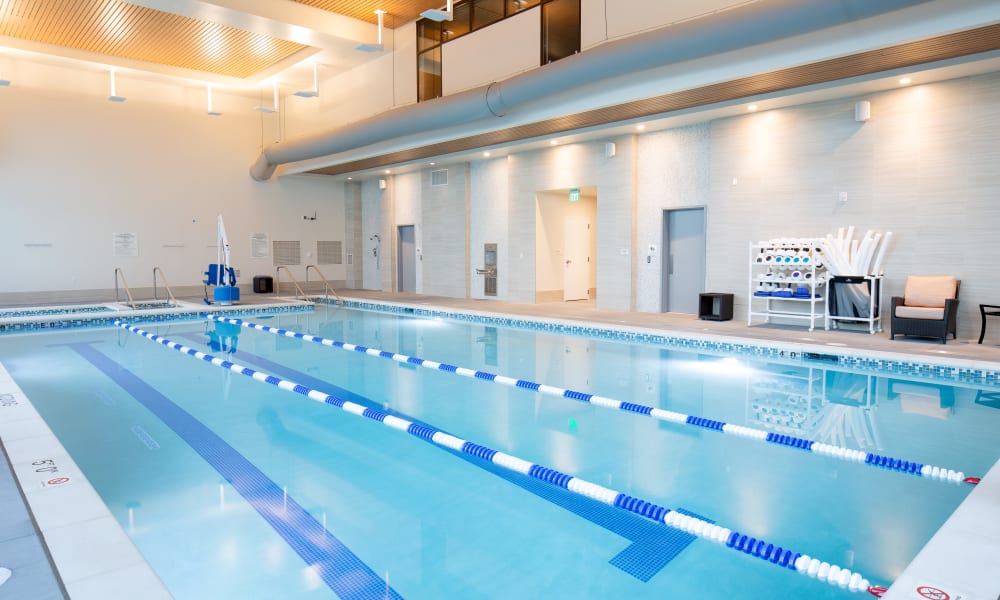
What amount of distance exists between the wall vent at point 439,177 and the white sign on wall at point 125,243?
6.81 m

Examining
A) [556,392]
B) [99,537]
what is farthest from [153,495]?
[556,392]

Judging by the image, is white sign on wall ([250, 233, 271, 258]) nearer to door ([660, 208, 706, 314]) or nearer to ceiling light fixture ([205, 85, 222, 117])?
ceiling light fixture ([205, 85, 222, 117])

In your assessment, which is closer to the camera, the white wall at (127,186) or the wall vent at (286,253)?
the white wall at (127,186)

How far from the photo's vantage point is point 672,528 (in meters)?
2.86

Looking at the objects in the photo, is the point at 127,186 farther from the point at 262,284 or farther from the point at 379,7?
the point at 379,7

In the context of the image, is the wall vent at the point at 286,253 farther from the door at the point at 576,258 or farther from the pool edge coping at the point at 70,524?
the pool edge coping at the point at 70,524

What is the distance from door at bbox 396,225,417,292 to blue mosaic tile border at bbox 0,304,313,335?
3858 mm

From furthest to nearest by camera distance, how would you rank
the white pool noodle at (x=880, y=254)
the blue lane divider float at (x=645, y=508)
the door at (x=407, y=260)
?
1. the door at (x=407, y=260)
2. the white pool noodle at (x=880, y=254)
3. the blue lane divider float at (x=645, y=508)

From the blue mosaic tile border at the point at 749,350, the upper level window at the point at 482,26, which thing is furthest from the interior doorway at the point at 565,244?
the upper level window at the point at 482,26

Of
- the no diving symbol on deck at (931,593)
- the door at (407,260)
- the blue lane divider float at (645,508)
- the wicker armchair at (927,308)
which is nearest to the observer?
the no diving symbol on deck at (931,593)

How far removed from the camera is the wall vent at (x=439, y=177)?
46.0 feet

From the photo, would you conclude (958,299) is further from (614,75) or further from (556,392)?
(556,392)

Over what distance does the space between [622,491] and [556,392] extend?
1.94 meters

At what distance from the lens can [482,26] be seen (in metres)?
10.2
